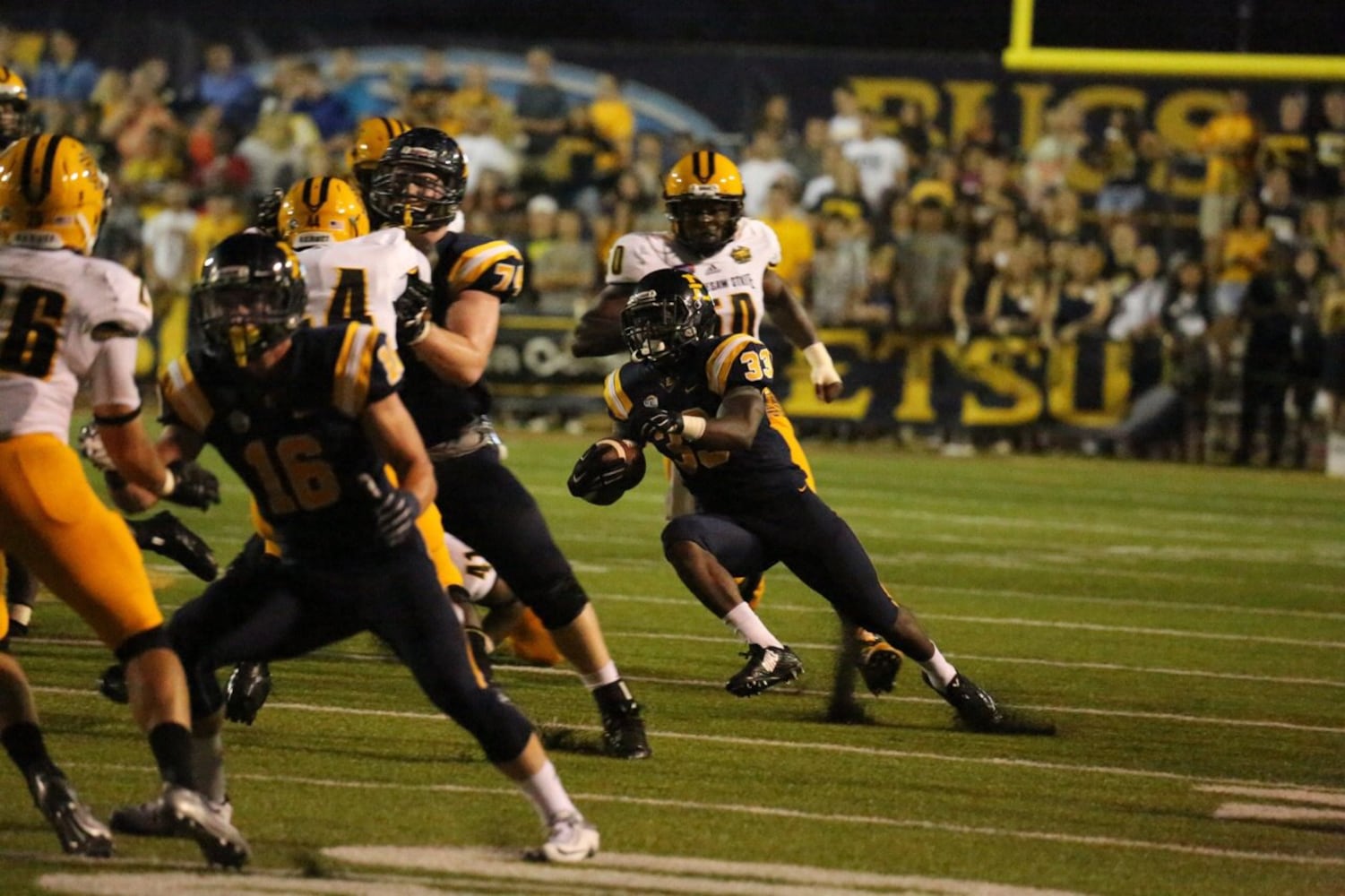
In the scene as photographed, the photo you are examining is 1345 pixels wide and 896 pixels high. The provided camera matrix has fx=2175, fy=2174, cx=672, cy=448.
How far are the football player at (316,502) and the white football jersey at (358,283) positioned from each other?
3.00ft

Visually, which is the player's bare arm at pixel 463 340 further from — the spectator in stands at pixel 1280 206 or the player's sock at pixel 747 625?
the spectator in stands at pixel 1280 206

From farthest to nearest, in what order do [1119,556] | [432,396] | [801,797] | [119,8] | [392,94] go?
1. [119,8]
2. [392,94]
3. [1119,556]
4. [432,396]
5. [801,797]

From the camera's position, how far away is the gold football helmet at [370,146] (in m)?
6.36

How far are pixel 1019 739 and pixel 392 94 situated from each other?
12828 millimetres

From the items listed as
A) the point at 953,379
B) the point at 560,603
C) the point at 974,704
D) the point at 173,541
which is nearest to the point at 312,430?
the point at 560,603

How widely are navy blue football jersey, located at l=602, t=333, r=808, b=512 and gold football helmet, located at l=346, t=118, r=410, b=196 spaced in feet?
3.06

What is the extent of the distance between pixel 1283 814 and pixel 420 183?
2.69 metres

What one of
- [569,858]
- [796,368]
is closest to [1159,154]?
[796,368]

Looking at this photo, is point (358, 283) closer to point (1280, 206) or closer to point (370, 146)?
point (370, 146)

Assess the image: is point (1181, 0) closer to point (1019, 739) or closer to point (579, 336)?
point (579, 336)

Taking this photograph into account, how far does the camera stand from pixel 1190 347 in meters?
15.1

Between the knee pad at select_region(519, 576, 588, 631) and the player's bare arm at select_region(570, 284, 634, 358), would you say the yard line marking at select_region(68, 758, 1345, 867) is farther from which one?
the player's bare arm at select_region(570, 284, 634, 358)

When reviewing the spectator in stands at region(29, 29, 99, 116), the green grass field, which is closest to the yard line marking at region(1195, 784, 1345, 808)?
the green grass field

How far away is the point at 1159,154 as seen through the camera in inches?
657
